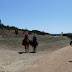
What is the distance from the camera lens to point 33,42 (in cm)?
1566

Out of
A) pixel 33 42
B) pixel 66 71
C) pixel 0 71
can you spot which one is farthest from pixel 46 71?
pixel 33 42

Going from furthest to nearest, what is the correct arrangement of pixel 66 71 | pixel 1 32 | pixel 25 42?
pixel 1 32
pixel 25 42
pixel 66 71

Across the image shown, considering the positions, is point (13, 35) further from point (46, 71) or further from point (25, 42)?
point (46, 71)

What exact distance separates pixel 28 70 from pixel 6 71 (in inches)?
42.0

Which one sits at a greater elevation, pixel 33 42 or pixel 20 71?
pixel 33 42

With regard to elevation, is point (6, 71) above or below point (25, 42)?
below

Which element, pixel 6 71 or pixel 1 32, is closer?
pixel 6 71

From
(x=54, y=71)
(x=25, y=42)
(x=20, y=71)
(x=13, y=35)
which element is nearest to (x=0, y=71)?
(x=20, y=71)

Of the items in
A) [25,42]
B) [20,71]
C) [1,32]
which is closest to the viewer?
[20,71]

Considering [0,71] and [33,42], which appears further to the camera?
[33,42]

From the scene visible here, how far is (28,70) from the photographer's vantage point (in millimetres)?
7633

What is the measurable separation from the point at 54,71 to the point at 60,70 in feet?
0.99

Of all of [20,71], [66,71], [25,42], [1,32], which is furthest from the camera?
[1,32]

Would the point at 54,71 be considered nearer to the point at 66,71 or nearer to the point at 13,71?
the point at 66,71
